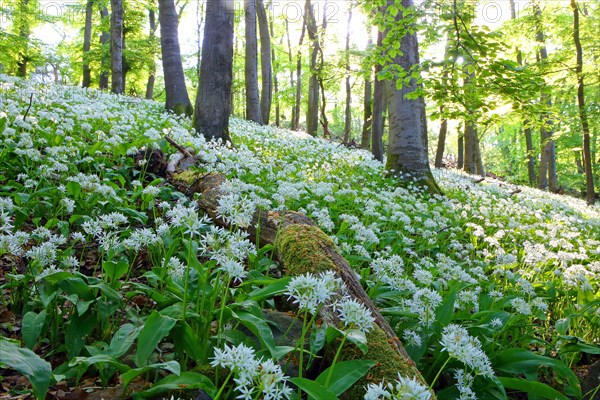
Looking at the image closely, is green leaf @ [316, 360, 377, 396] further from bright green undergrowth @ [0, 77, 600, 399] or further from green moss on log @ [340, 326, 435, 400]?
green moss on log @ [340, 326, 435, 400]

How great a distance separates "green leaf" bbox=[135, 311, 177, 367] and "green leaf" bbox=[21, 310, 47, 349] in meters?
0.64

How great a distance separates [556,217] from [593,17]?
989cm

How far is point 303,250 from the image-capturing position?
2783mm

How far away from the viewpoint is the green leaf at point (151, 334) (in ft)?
5.58

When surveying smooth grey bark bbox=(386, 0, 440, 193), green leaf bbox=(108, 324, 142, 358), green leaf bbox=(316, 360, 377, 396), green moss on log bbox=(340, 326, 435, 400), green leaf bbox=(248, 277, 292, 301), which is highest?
smooth grey bark bbox=(386, 0, 440, 193)

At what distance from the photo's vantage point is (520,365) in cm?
259

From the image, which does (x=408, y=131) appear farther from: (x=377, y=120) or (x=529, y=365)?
(x=529, y=365)

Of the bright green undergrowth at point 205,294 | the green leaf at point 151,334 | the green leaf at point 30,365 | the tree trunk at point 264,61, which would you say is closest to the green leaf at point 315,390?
the bright green undergrowth at point 205,294

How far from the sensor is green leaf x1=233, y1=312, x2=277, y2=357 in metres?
1.77

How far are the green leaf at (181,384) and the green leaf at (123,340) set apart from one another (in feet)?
0.89

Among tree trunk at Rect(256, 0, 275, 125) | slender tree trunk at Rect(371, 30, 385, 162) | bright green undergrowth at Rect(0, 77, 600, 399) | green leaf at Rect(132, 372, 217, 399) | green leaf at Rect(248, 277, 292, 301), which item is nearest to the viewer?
green leaf at Rect(132, 372, 217, 399)

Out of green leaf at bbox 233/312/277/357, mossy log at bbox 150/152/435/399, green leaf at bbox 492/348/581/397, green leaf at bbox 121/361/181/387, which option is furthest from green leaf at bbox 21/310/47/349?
green leaf at bbox 492/348/581/397

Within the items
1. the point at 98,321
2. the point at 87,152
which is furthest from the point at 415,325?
the point at 87,152

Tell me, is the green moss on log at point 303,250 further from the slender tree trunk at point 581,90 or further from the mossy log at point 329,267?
the slender tree trunk at point 581,90
